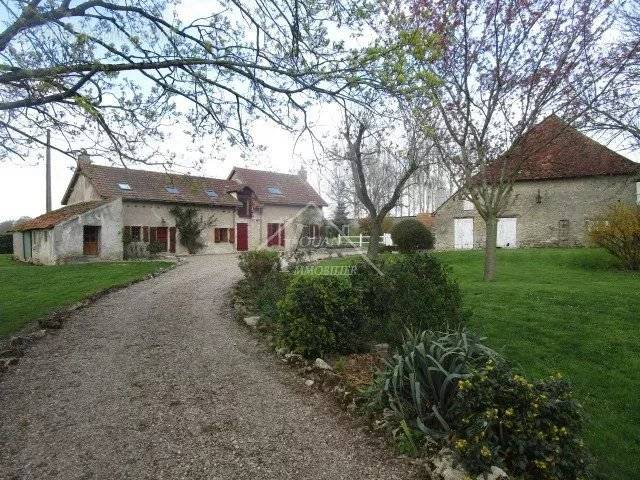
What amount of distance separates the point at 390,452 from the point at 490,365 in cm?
110

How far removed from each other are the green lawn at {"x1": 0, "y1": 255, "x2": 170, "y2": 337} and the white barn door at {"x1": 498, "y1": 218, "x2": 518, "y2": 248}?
65.7 ft

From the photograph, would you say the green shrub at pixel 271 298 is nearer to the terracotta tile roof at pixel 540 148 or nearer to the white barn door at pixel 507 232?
the terracotta tile roof at pixel 540 148

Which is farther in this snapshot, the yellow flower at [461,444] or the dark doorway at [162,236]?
the dark doorway at [162,236]

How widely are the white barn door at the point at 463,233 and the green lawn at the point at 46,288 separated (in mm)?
18878

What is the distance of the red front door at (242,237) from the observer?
30.2 meters

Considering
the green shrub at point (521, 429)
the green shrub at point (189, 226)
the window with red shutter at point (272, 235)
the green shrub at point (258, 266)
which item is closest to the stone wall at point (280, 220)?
the window with red shutter at point (272, 235)

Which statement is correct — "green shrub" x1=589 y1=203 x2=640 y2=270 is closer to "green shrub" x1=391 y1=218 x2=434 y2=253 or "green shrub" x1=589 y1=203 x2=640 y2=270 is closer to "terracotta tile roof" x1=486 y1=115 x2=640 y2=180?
"terracotta tile roof" x1=486 y1=115 x2=640 y2=180

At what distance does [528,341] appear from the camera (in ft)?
21.8

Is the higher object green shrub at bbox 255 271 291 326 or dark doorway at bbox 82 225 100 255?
dark doorway at bbox 82 225 100 255

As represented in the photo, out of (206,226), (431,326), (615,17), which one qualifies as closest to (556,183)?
(615,17)

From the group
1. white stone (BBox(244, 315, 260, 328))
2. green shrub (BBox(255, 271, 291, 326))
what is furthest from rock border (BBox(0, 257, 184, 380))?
green shrub (BBox(255, 271, 291, 326))

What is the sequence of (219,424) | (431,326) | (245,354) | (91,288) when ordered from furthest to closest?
(91,288) → (245,354) → (431,326) → (219,424)

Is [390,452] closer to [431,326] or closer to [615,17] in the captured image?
[431,326]

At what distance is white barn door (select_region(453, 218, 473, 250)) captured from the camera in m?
28.6
